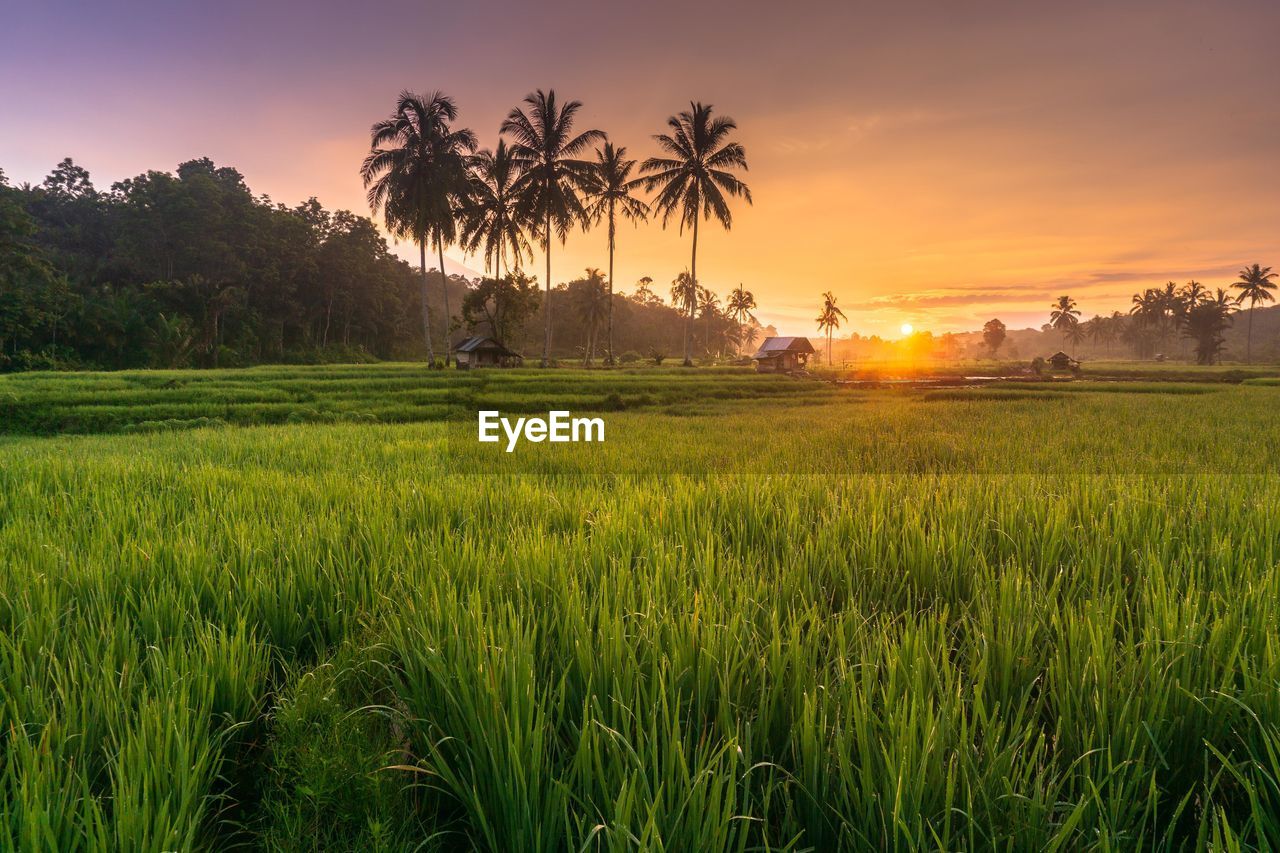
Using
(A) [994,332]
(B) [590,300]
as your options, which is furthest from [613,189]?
(A) [994,332]

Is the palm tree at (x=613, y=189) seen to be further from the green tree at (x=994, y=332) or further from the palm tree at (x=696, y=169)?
the green tree at (x=994, y=332)

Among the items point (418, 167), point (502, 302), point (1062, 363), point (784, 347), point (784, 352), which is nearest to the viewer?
point (418, 167)

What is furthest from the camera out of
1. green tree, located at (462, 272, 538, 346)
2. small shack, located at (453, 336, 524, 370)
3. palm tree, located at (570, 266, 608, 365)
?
palm tree, located at (570, 266, 608, 365)

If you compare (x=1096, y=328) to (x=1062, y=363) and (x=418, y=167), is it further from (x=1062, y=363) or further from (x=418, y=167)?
(x=418, y=167)

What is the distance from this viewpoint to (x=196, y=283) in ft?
149

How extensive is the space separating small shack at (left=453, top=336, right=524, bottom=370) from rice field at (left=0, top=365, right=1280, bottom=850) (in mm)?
38635

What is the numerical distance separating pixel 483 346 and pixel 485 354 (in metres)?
1.09

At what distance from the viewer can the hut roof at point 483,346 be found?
41.5 meters

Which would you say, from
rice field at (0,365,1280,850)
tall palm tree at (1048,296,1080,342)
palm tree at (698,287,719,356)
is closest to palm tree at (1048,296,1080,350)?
tall palm tree at (1048,296,1080,342)

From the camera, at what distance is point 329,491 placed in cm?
389

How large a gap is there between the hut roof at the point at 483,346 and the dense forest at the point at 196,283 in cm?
136

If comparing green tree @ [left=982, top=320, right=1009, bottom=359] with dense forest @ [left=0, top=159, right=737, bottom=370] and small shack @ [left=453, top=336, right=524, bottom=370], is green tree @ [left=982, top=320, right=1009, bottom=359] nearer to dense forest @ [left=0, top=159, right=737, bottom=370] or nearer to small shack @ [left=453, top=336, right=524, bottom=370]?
dense forest @ [left=0, top=159, right=737, bottom=370]

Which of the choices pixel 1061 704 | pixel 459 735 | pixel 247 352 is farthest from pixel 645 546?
pixel 247 352

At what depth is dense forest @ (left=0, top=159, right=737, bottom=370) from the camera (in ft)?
120
